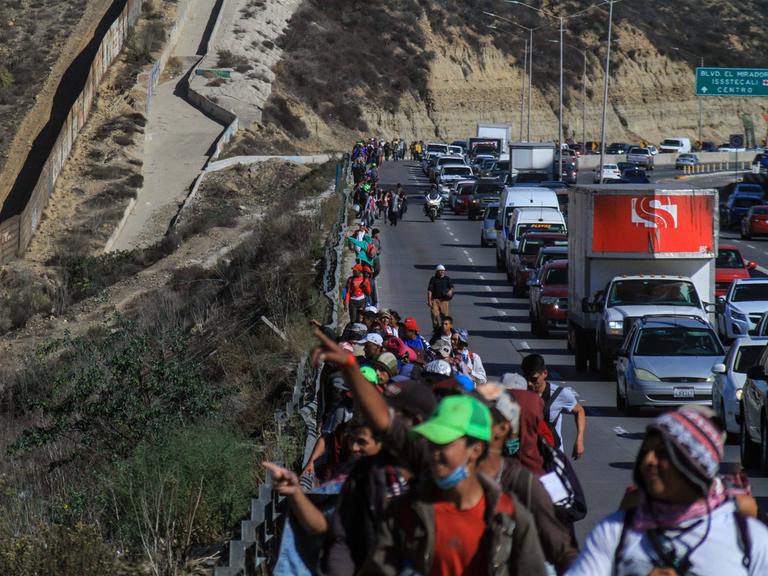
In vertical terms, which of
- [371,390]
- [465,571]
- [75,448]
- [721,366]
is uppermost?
[371,390]

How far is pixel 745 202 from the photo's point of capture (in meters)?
58.8

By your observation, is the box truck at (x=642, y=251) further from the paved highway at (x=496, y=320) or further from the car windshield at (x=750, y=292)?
the car windshield at (x=750, y=292)

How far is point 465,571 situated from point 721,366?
1317 centimetres

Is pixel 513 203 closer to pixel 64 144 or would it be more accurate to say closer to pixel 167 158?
pixel 64 144

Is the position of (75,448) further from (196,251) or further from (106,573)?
(196,251)

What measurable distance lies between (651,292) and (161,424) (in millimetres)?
9742

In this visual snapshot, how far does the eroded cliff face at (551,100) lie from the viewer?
4377 inches

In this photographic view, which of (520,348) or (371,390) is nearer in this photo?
(371,390)

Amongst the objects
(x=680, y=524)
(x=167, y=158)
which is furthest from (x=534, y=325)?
(x=167, y=158)

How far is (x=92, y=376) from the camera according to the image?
811 inches

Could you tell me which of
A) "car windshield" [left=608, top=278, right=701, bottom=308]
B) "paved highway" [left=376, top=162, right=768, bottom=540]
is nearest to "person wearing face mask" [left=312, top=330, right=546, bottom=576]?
"paved highway" [left=376, top=162, right=768, bottom=540]

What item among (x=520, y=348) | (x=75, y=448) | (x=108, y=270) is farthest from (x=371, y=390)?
(x=108, y=270)

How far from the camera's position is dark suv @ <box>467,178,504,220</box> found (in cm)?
6006

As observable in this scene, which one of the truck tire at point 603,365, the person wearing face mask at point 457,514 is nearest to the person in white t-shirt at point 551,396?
the person wearing face mask at point 457,514
